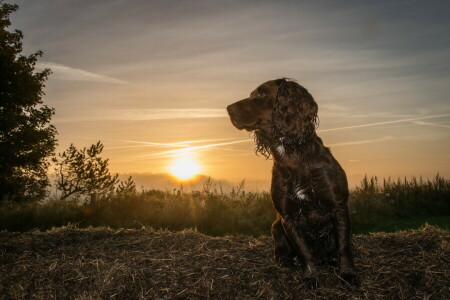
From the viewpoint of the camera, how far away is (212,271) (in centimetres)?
529

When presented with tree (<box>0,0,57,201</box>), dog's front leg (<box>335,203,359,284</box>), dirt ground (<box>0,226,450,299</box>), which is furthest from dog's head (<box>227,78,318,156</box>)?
tree (<box>0,0,57,201</box>)

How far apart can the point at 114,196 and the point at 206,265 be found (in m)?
8.00

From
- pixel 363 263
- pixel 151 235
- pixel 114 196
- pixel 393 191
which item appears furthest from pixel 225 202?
pixel 363 263

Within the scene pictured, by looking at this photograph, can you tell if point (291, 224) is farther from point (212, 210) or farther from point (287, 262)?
point (212, 210)

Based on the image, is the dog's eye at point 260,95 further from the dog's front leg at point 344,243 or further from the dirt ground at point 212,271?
the dirt ground at point 212,271

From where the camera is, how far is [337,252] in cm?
488

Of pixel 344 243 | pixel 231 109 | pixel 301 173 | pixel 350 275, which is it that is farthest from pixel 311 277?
pixel 231 109

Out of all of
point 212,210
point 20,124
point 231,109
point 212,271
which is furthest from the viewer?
point 20,124

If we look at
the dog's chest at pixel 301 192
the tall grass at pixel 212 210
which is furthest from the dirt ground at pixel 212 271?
the tall grass at pixel 212 210

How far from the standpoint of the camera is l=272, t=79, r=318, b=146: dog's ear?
4.70 meters

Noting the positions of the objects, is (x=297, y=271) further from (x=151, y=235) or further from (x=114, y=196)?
(x=114, y=196)

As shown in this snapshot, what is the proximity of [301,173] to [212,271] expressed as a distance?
1.74 metres

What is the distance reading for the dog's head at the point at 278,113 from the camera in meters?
4.71

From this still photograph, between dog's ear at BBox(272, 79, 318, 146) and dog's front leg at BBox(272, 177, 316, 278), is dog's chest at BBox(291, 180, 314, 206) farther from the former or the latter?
dog's ear at BBox(272, 79, 318, 146)
